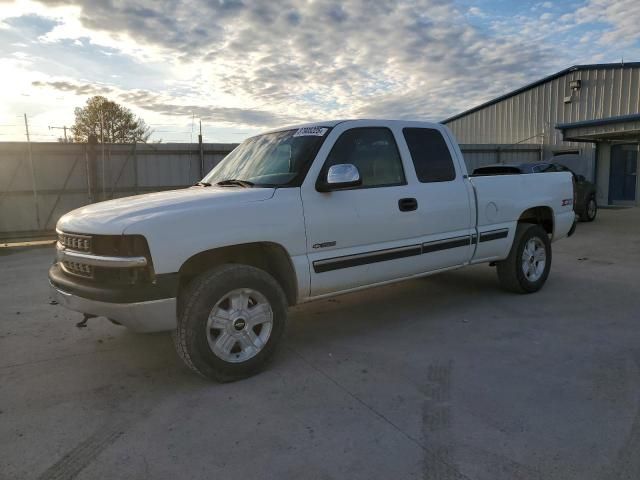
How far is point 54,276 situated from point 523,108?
2349 centimetres

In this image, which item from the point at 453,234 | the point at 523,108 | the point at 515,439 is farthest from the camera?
the point at 523,108

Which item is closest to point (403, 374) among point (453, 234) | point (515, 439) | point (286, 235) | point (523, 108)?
point (515, 439)

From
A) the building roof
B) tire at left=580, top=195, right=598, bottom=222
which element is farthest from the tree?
tire at left=580, top=195, right=598, bottom=222

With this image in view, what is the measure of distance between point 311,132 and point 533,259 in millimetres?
3335

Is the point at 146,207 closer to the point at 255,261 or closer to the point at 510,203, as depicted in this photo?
the point at 255,261

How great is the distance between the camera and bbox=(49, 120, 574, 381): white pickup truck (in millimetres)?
3377

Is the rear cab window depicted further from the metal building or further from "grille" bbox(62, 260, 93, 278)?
the metal building

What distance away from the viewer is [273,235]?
12.5 feet

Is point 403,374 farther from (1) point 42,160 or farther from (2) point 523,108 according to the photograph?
(2) point 523,108

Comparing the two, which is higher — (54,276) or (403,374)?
(54,276)

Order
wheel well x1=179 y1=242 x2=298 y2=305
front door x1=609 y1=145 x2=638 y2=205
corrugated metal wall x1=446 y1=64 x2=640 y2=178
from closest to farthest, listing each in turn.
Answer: wheel well x1=179 y1=242 x2=298 y2=305, corrugated metal wall x1=446 y1=64 x2=640 y2=178, front door x1=609 y1=145 x2=638 y2=205

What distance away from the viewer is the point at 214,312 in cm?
361

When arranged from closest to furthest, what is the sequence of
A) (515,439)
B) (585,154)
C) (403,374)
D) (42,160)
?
(515,439) → (403,374) → (42,160) → (585,154)

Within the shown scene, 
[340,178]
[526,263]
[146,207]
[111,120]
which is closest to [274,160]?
[340,178]
